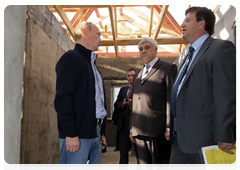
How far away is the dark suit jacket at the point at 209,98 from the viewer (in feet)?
4.25

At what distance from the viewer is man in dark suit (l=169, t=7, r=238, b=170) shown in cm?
130

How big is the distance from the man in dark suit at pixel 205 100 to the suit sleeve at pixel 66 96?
761mm

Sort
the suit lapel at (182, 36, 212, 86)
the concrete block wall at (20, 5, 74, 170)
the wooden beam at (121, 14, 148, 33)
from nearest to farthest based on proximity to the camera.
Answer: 1. the suit lapel at (182, 36, 212, 86)
2. the concrete block wall at (20, 5, 74, 170)
3. the wooden beam at (121, 14, 148, 33)

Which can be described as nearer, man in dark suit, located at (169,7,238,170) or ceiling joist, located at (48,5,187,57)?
man in dark suit, located at (169,7,238,170)

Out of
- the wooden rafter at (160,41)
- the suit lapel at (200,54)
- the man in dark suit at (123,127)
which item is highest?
the wooden rafter at (160,41)

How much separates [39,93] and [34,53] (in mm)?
598

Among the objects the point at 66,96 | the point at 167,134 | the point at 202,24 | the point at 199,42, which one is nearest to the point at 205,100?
the point at 199,42

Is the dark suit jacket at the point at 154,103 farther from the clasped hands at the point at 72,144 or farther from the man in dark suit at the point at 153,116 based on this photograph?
the clasped hands at the point at 72,144

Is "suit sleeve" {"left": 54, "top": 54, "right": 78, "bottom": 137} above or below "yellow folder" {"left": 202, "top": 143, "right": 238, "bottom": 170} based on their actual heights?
above

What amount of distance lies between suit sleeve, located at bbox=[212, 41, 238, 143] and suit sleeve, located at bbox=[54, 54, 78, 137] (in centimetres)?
94

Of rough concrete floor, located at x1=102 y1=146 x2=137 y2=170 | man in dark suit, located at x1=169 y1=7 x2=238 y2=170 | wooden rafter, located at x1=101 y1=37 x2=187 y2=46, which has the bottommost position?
rough concrete floor, located at x1=102 y1=146 x2=137 y2=170

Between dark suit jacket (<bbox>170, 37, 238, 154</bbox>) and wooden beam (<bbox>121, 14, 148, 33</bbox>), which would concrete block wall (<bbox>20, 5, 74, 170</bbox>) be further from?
wooden beam (<bbox>121, 14, 148, 33</bbox>)

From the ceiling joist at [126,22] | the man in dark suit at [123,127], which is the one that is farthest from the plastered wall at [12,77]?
the ceiling joist at [126,22]

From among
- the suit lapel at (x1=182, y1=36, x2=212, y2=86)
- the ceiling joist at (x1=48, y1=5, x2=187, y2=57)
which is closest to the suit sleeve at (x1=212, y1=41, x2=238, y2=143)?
the suit lapel at (x1=182, y1=36, x2=212, y2=86)
